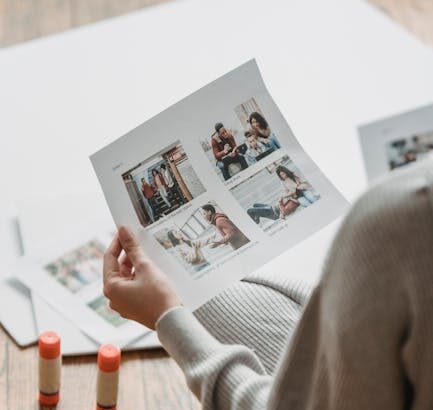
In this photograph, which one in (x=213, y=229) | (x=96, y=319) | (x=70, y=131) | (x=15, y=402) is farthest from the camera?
(x=70, y=131)

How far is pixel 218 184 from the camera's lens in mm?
1232

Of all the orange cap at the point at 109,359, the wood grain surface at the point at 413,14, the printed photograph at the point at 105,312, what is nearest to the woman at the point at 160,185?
the orange cap at the point at 109,359

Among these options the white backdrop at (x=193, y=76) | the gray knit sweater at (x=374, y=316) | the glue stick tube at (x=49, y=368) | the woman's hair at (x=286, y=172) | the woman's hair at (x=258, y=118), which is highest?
the white backdrop at (x=193, y=76)

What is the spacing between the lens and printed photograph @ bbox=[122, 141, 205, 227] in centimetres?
120

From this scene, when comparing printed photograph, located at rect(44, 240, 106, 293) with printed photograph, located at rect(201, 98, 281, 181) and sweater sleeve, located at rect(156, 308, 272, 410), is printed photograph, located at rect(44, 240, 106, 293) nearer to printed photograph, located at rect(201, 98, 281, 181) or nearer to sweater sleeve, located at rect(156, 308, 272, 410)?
printed photograph, located at rect(201, 98, 281, 181)

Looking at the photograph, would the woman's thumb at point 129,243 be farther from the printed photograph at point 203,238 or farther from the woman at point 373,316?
the woman at point 373,316

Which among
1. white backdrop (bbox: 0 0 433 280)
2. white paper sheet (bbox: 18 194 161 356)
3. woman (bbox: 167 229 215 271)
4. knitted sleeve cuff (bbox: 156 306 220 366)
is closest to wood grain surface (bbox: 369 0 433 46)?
white backdrop (bbox: 0 0 433 280)

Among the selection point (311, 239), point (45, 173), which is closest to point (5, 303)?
point (45, 173)

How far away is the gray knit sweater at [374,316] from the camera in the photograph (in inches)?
26.0

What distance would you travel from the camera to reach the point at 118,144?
1213mm

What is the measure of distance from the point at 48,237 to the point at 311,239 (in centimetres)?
54

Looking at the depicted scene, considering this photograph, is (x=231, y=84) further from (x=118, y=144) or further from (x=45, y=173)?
(x=45, y=173)

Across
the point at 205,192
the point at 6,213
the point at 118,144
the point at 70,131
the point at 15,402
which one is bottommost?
the point at 15,402

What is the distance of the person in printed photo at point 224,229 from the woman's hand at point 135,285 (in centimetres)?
10
